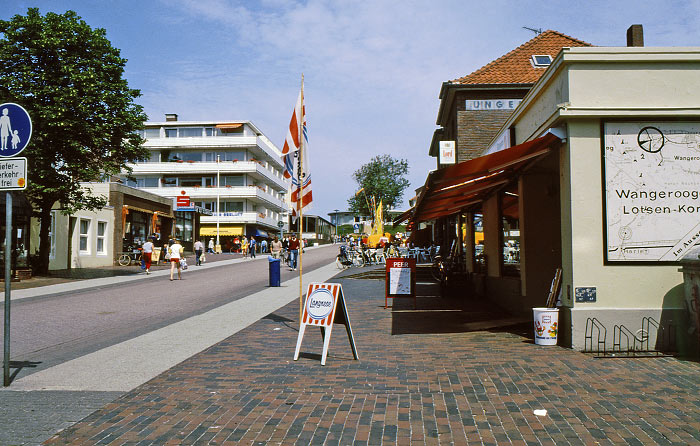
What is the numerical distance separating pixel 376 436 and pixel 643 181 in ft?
17.8

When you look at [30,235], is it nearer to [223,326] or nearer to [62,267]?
[62,267]

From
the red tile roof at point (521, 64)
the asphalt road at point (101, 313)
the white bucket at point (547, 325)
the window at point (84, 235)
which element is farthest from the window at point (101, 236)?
the white bucket at point (547, 325)

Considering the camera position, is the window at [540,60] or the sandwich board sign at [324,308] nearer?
the sandwich board sign at [324,308]

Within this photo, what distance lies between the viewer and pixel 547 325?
7824 mm

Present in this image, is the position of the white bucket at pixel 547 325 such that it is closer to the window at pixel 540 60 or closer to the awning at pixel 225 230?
the window at pixel 540 60

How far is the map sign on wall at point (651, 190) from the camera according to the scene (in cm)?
764

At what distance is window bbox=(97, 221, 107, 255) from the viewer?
1234 inches

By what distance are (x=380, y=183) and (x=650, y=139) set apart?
196 ft

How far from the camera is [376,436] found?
4.38 metres

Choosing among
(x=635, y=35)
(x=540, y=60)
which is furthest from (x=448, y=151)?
(x=635, y=35)

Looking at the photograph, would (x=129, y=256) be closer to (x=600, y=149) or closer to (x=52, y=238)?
(x=52, y=238)

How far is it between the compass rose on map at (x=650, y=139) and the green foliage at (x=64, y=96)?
18.4m

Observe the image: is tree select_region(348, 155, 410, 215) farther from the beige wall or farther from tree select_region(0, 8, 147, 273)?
the beige wall

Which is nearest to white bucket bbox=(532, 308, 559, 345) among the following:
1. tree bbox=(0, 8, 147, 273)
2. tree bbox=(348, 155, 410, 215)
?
Answer: tree bbox=(0, 8, 147, 273)
